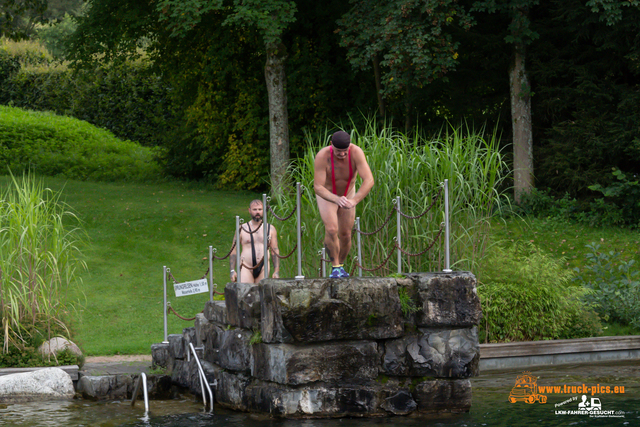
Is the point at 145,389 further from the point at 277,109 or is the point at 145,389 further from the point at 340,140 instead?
the point at 277,109

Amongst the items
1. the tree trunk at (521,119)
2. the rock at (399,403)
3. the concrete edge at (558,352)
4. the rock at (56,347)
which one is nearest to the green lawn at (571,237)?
the tree trunk at (521,119)

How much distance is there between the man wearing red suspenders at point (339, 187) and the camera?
6.82 meters

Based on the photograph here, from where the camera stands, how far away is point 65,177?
2314 centimetres

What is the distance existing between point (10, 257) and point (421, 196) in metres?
4.57

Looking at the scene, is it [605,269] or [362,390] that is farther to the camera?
[605,269]

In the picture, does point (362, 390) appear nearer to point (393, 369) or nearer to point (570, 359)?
point (393, 369)

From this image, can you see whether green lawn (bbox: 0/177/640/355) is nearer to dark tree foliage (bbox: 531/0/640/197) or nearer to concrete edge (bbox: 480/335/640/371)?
concrete edge (bbox: 480/335/640/371)

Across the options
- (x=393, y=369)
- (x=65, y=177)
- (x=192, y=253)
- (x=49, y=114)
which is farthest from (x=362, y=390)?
(x=49, y=114)

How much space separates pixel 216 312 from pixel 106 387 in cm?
139

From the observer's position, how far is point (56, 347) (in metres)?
8.45

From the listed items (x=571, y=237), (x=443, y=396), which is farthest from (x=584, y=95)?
(x=443, y=396)

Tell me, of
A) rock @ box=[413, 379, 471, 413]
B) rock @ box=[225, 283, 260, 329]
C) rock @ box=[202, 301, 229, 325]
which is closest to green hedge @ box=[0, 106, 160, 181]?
rock @ box=[202, 301, 229, 325]

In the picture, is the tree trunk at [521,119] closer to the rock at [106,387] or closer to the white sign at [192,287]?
the white sign at [192,287]

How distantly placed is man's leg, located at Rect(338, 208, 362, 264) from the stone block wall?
547 mm
